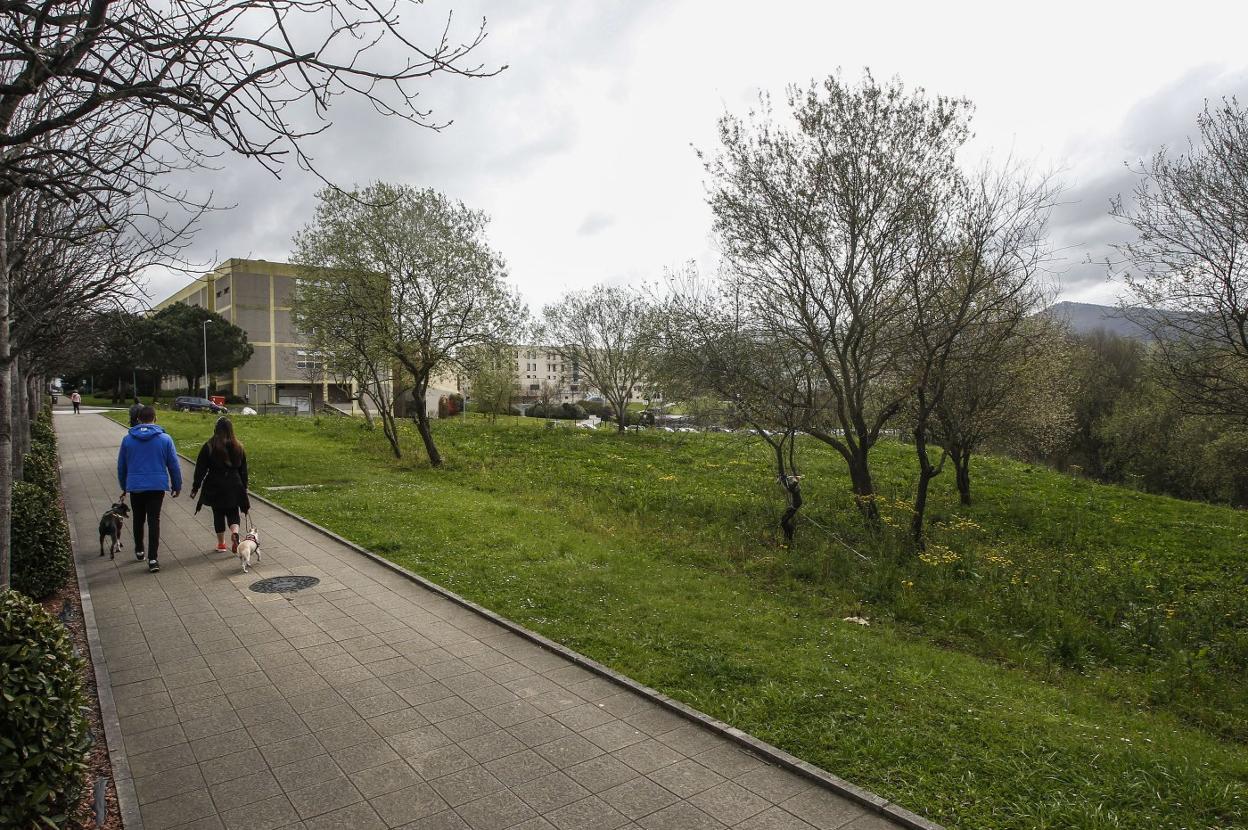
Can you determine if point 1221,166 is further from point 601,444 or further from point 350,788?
point 601,444

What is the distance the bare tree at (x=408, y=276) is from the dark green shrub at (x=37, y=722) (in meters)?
16.3

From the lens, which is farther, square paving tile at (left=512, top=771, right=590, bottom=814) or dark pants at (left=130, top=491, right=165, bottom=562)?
dark pants at (left=130, top=491, right=165, bottom=562)

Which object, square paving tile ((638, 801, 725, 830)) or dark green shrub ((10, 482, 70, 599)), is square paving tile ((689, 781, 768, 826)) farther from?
dark green shrub ((10, 482, 70, 599))

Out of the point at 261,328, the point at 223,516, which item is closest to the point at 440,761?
the point at 223,516

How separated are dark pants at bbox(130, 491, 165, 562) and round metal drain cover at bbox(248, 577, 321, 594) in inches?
56.9

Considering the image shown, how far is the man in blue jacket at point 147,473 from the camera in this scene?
8273 mm

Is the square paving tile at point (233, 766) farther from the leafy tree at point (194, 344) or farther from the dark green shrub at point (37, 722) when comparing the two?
the leafy tree at point (194, 344)

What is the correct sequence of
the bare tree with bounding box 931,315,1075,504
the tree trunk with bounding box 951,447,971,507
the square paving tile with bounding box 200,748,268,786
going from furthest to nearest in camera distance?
1. the tree trunk with bounding box 951,447,971,507
2. the bare tree with bounding box 931,315,1075,504
3. the square paving tile with bounding box 200,748,268,786

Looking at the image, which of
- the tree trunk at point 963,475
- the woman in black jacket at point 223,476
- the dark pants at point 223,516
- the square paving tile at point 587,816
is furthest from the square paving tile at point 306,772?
the tree trunk at point 963,475

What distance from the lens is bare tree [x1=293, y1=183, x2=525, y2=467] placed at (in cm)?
1989

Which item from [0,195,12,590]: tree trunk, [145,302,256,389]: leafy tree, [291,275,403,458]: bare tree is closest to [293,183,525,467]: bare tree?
[291,275,403,458]: bare tree

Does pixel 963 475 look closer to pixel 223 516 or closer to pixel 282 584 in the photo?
pixel 282 584

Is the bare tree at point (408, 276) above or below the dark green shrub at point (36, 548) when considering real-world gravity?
above

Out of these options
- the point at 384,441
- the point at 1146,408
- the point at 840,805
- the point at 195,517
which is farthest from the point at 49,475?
the point at 1146,408
